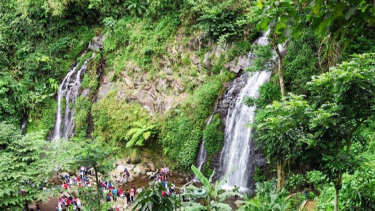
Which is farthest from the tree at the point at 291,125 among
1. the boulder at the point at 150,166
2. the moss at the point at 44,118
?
the moss at the point at 44,118

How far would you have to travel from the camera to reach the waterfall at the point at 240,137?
11.8 m

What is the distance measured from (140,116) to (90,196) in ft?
29.2

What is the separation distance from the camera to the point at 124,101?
16.7 m

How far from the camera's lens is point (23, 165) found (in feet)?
32.2

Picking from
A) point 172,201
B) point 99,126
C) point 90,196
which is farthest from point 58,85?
point 172,201

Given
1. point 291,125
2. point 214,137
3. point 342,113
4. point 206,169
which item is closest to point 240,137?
point 214,137

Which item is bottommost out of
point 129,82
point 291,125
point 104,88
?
point 291,125

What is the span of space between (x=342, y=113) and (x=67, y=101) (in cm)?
1666

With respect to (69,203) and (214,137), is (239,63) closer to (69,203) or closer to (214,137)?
(214,137)

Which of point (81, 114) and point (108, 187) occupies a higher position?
point (81, 114)

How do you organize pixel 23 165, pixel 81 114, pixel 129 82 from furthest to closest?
pixel 81 114
pixel 129 82
pixel 23 165

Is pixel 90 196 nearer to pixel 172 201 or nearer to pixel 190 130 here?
pixel 172 201

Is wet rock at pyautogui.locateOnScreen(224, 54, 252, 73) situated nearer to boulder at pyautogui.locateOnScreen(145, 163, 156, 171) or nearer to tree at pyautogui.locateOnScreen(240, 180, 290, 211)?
boulder at pyautogui.locateOnScreen(145, 163, 156, 171)

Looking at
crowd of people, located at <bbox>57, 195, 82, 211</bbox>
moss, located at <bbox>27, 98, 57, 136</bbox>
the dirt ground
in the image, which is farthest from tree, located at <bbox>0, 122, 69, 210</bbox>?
moss, located at <bbox>27, 98, 57, 136</bbox>
